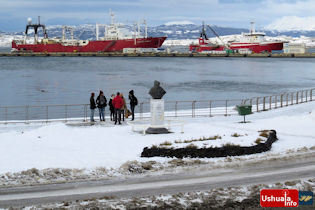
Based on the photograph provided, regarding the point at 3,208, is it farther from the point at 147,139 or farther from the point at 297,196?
the point at 147,139

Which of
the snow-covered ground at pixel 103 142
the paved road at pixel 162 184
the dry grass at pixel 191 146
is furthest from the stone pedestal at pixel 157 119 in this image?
the paved road at pixel 162 184

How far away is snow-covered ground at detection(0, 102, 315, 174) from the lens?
1291cm

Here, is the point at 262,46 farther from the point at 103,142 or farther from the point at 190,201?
the point at 190,201

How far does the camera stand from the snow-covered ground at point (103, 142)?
1291cm

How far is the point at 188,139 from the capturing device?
620 inches

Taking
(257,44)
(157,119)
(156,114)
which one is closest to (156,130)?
(157,119)

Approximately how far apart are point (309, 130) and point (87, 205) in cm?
1166

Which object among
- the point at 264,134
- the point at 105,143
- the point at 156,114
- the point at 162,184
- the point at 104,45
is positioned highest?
the point at 104,45

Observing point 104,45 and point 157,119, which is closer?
point 157,119

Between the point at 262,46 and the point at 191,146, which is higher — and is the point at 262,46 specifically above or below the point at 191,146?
above

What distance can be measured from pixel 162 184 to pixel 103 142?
16.3 ft

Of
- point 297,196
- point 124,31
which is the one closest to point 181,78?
point 297,196

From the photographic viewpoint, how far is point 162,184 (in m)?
11.0

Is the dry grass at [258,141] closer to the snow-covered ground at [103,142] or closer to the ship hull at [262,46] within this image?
the snow-covered ground at [103,142]
